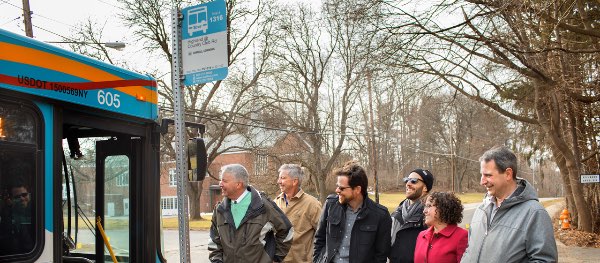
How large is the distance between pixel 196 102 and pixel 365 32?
20361 mm

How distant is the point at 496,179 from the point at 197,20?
217 cm

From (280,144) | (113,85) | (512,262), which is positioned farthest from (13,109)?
(280,144)

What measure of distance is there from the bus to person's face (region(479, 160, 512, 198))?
243cm

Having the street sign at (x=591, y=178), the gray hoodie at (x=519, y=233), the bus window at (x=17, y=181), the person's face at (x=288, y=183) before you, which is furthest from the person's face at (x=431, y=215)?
the street sign at (x=591, y=178)

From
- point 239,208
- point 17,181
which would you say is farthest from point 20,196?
point 239,208

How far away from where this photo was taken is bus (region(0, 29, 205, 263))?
3.39 m

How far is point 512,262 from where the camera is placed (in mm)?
3498

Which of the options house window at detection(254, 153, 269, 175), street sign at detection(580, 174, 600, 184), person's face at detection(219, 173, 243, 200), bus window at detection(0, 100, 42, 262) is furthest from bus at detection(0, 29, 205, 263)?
house window at detection(254, 153, 269, 175)

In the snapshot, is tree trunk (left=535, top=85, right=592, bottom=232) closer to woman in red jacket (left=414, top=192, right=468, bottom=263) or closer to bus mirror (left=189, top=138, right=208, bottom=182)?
woman in red jacket (left=414, top=192, right=468, bottom=263)

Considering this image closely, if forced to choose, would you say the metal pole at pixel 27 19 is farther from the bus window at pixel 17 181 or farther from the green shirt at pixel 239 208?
the bus window at pixel 17 181

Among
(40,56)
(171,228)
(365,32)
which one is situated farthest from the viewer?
(171,228)

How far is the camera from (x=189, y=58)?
390 cm

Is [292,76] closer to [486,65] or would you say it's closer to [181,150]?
[486,65]

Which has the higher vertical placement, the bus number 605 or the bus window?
the bus number 605
